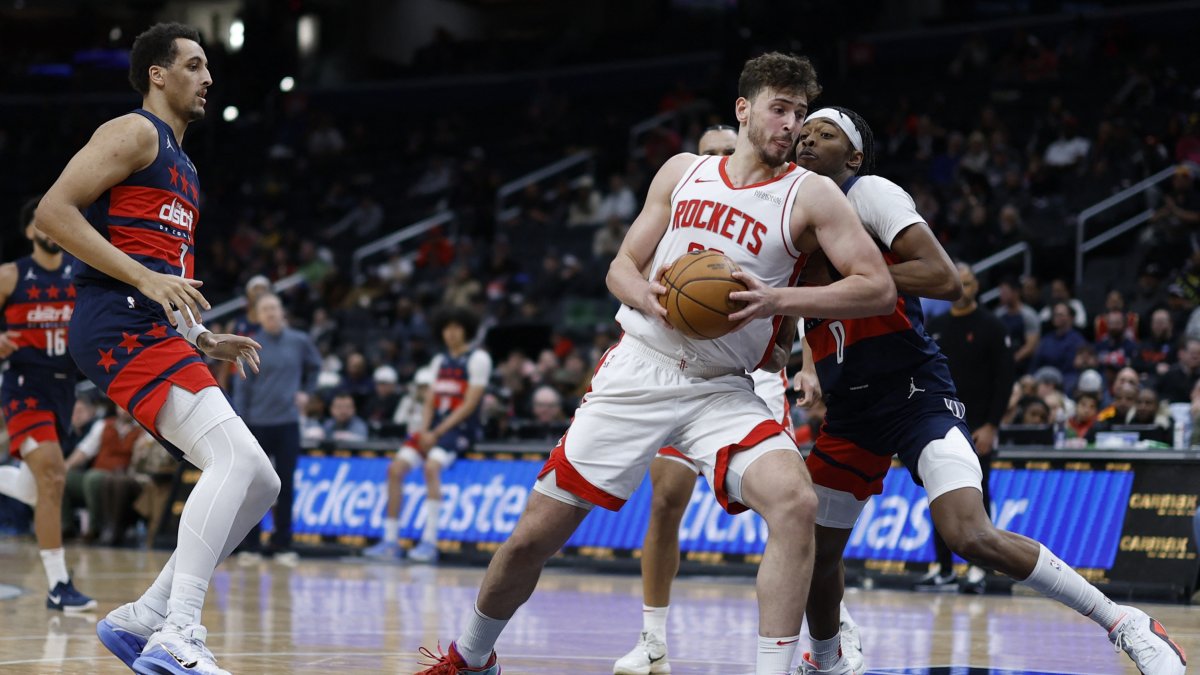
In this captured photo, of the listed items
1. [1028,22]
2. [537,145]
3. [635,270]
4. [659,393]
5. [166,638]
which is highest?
[1028,22]

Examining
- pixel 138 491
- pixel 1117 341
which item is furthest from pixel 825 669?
pixel 138 491

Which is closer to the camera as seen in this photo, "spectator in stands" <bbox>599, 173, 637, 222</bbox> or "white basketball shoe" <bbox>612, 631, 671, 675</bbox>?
"white basketball shoe" <bbox>612, 631, 671, 675</bbox>

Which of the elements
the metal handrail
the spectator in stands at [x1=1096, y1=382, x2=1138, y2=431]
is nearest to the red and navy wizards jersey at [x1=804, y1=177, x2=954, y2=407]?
the spectator in stands at [x1=1096, y1=382, x2=1138, y2=431]

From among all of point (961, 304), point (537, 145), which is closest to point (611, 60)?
point (537, 145)

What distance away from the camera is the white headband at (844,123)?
5754 millimetres

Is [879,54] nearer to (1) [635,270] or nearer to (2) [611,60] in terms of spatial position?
(2) [611,60]

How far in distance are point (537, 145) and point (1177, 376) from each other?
1560cm

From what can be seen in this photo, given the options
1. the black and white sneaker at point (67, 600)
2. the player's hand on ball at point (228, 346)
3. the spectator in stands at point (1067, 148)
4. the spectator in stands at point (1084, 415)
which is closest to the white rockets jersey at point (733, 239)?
the player's hand on ball at point (228, 346)

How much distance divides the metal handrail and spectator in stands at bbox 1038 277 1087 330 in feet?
36.0

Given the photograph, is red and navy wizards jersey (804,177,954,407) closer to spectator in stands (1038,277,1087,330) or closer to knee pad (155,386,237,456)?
knee pad (155,386,237,456)

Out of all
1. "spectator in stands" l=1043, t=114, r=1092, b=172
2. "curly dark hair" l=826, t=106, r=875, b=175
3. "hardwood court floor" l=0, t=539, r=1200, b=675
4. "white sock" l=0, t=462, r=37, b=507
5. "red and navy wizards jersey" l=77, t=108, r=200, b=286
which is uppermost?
"spectator in stands" l=1043, t=114, r=1092, b=172

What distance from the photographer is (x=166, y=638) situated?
17.2 ft

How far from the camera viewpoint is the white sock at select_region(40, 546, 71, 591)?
862cm

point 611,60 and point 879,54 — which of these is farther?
point 611,60
